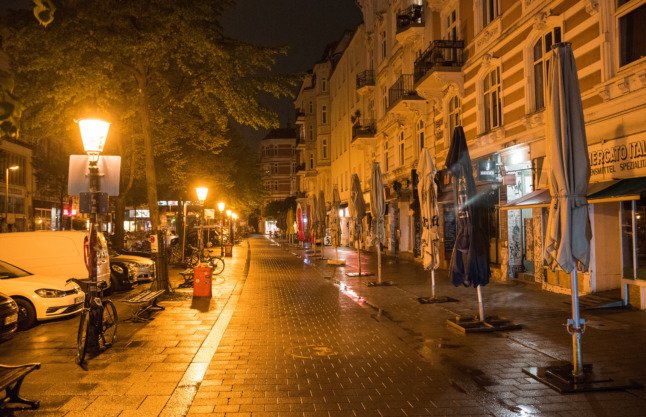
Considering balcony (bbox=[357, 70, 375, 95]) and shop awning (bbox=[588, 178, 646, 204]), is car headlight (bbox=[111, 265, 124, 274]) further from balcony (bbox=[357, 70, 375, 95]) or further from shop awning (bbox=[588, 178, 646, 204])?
balcony (bbox=[357, 70, 375, 95])

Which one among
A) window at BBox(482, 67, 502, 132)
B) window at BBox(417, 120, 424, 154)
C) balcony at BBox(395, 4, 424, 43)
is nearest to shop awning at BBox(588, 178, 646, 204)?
window at BBox(482, 67, 502, 132)

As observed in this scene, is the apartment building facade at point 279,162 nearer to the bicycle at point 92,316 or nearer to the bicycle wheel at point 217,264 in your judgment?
the bicycle wheel at point 217,264

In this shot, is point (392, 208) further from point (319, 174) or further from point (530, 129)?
point (319, 174)

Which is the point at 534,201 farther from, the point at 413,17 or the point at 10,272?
the point at 413,17

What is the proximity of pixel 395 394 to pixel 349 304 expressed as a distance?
24.6ft

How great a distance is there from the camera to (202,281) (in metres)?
15.2

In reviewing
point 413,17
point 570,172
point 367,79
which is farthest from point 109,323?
point 367,79

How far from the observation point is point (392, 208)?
32.1m

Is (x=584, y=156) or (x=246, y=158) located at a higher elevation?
(x=246, y=158)

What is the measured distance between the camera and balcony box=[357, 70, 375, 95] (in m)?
35.5

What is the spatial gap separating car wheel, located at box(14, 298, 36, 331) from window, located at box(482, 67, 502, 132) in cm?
1405

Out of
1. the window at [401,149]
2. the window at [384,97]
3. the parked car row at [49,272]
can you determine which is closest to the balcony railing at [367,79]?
the window at [384,97]

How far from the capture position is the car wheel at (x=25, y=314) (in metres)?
11.2

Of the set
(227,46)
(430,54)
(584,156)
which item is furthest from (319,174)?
(584,156)
